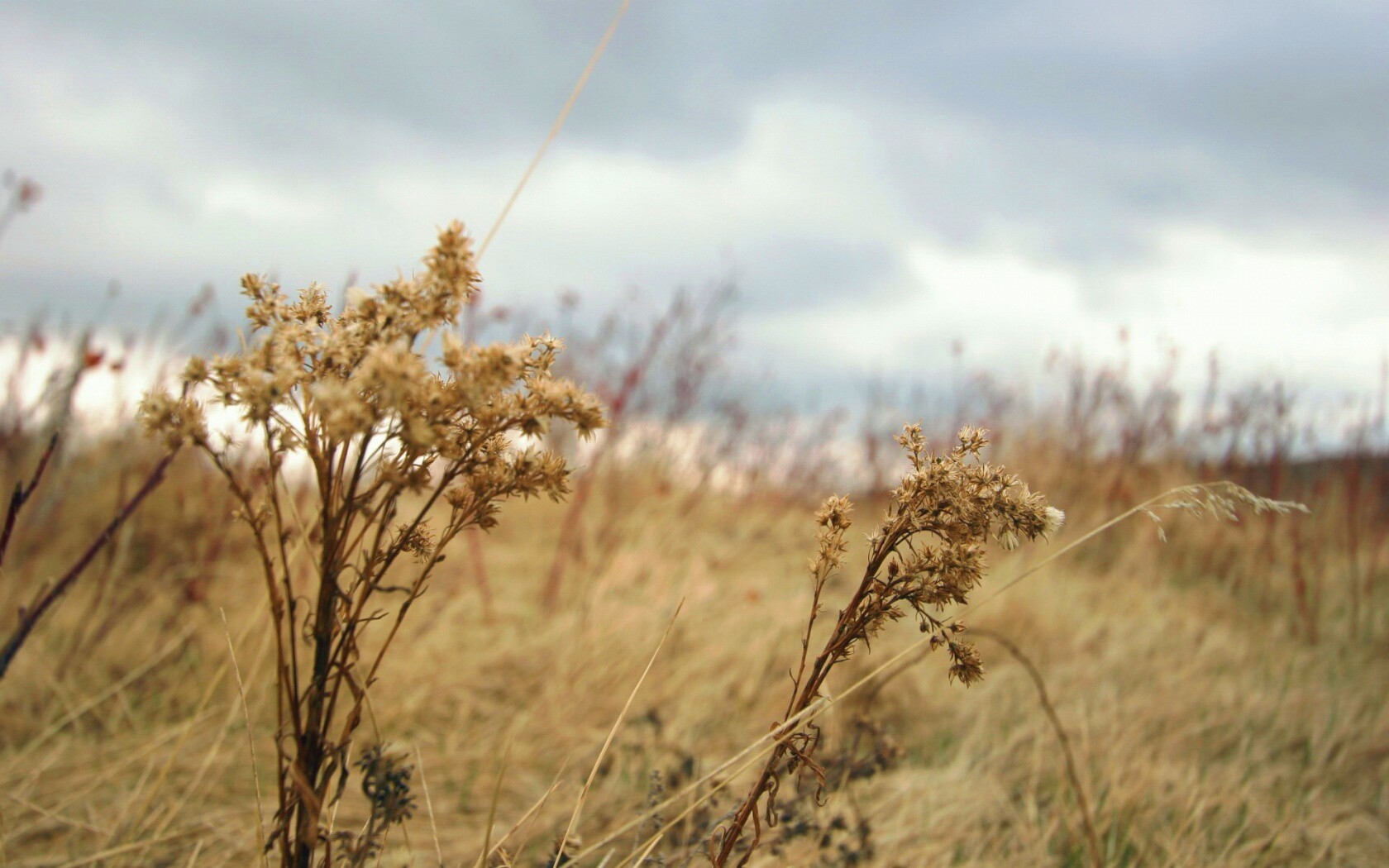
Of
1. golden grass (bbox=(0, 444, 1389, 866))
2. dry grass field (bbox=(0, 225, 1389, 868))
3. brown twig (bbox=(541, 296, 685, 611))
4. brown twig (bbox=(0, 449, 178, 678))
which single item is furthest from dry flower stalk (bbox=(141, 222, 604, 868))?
brown twig (bbox=(541, 296, 685, 611))

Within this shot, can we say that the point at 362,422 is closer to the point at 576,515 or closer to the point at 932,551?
the point at 932,551

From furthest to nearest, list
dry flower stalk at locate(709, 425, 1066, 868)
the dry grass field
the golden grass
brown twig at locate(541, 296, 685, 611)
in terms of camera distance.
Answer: brown twig at locate(541, 296, 685, 611), the golden grass, the dry grass field, dry flower stalk at locate(709, 425, 1066, 868)

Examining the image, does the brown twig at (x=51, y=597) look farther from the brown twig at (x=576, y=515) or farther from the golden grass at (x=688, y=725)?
the brown twig at (x=576, y=515)

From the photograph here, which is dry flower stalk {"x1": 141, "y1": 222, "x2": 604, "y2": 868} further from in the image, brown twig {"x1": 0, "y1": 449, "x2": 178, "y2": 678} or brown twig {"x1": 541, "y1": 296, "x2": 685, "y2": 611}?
brown twig {"x1": 541, "y1": 296, "x2": 685, "y2": 611}

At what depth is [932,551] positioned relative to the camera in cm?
109

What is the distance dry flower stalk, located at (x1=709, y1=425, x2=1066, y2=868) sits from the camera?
106cm

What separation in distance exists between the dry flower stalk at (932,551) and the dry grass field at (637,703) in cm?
2

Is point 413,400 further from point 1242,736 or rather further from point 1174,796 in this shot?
point 1242,736

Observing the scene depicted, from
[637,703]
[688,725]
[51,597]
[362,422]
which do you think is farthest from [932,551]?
[637,703]

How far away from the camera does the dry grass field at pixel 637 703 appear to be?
1.59 meters

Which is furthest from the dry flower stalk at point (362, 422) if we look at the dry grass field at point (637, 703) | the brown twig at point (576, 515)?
the brown twig at point (576, 515)

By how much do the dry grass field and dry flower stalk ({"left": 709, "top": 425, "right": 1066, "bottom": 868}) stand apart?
0.05 feet

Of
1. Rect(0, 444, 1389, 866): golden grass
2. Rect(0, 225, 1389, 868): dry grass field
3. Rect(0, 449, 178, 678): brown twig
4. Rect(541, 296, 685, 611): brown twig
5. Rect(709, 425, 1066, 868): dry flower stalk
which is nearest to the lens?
Rect(709, 425, 1066, 868): dry flower stalk

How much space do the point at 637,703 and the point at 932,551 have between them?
2.22m
